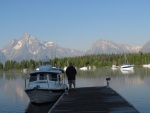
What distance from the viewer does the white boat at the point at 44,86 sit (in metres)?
34.1

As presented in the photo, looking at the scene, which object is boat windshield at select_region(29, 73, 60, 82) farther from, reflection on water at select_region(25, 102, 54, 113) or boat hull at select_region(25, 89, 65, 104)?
reflection on water at select_region(25, 102, 54, 113)

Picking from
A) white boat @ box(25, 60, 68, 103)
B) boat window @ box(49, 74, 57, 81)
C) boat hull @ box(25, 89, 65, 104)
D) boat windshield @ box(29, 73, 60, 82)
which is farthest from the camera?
boat window @ box(49, 74, 57, 81)

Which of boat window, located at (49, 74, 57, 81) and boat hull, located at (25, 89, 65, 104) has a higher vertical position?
boat window, located at (49, 74, 57, 81)

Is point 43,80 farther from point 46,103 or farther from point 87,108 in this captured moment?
point 87,108

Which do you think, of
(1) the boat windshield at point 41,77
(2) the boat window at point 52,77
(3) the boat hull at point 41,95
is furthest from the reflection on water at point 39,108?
(2) the boat window at point 52,77

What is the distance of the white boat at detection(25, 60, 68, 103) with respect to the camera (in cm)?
3412

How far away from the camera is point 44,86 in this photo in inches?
1385

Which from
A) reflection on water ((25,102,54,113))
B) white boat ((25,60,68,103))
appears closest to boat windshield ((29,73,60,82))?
white boat ((25,60,68,103))

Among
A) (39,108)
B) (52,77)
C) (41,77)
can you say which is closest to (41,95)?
(39,108)

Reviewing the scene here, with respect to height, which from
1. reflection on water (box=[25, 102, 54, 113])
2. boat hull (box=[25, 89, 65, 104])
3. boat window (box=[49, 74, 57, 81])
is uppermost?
boat window (box=[49, 74, 57, 81])

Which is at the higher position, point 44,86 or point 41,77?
point 41,77

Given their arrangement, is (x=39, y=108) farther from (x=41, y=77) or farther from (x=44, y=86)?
(x=41, y=77)

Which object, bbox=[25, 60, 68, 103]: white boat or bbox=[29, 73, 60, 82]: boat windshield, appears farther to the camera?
bbox=[29, 73, 60, 82]: boat windshield

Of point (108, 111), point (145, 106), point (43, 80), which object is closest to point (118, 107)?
point (108, 111)
